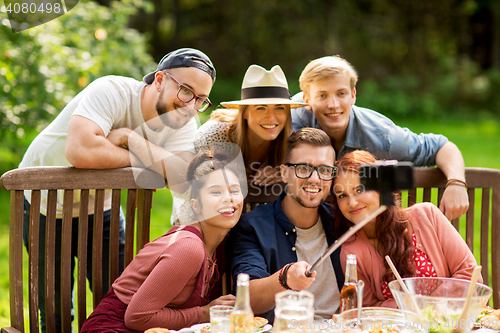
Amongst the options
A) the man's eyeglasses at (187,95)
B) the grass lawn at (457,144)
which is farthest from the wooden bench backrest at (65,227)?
the grass lawn at (457,144)

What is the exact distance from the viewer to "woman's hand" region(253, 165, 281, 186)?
2.79 m

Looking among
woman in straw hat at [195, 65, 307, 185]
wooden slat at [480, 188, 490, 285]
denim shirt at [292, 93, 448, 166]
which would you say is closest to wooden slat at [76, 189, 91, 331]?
woman in straw hat at [195, 65, 307, 185]

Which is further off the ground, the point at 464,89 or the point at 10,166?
the point at 464,89

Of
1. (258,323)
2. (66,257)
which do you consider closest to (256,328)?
(258,323)

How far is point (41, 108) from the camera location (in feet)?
17.6

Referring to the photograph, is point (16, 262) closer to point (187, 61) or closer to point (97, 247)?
point (97, 247)

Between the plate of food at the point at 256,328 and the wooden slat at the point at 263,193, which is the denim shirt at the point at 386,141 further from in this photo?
the plate of food at the point at 256,328

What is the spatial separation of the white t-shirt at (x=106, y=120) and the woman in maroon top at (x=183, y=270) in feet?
1.22

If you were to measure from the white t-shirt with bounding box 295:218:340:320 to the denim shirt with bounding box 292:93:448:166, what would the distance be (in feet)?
2.16

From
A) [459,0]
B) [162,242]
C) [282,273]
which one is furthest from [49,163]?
[459,0]

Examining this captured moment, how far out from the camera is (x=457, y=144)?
32.6 ft

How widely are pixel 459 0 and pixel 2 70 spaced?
14440 millimetres

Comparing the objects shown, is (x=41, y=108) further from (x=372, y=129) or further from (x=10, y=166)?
(x=372, y=129)

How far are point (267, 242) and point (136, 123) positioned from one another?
0.99 m
